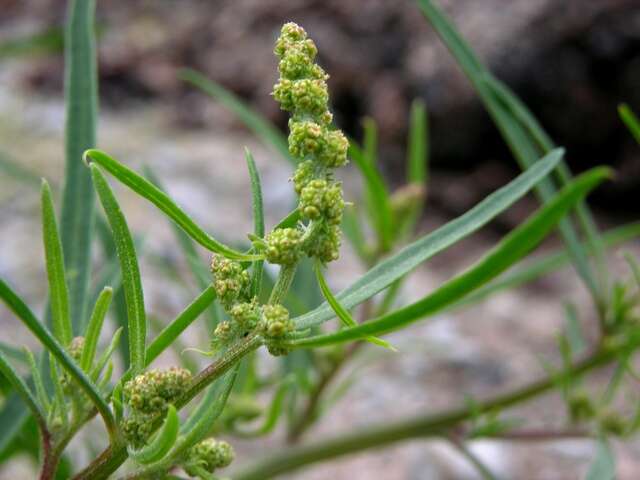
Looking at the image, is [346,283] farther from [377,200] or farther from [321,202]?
[321,202]

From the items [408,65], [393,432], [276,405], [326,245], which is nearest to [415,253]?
[326,245]

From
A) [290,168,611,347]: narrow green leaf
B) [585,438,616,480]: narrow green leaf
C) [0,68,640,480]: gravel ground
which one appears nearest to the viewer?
[290,168,611,347]: narrow green leaf

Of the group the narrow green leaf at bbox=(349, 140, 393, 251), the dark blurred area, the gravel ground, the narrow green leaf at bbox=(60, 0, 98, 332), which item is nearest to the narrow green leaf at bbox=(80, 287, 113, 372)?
the narrow green leaf at bbox=(60, 0, 98, 332)

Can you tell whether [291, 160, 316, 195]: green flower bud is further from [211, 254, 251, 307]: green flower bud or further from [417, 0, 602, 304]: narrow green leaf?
[417, 0, 602, 304]: narrow green leaf

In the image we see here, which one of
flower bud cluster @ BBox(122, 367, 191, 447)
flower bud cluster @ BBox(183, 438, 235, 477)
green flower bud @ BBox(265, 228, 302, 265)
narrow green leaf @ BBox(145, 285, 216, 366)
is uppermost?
narrow green leaf @ BBox(145, 285, 216, 366)

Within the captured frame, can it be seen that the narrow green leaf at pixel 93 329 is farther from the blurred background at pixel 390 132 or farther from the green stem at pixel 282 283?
the blurred background at pixel 390 132

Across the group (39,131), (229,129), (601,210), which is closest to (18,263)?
(39,131)
